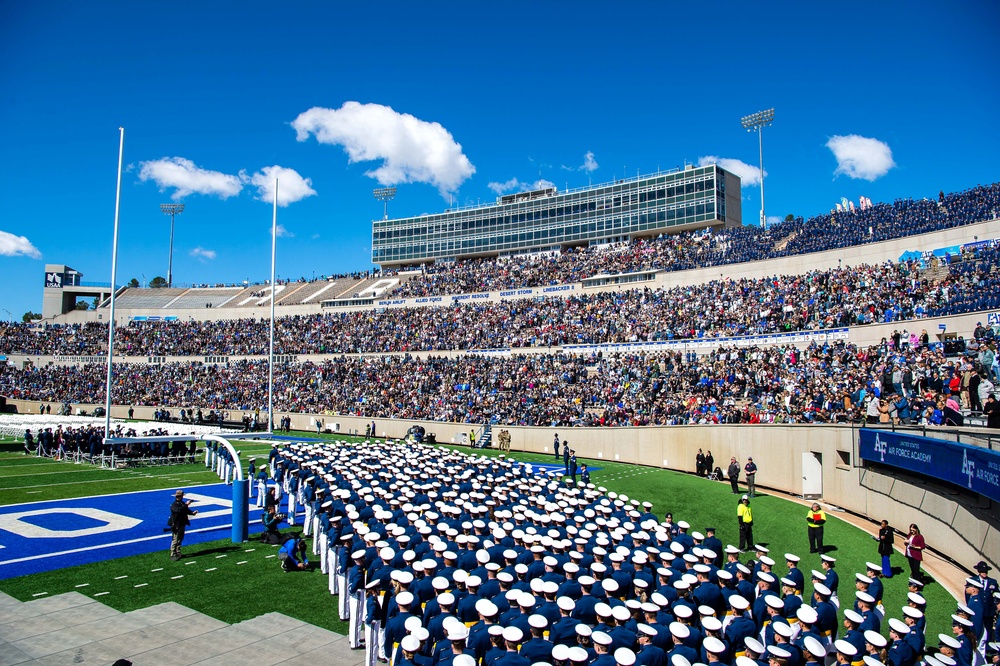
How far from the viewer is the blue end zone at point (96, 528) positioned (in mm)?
13594

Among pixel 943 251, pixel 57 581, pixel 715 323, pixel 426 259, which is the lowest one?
pixel 57 581

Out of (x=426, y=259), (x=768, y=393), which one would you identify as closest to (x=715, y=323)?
(x=768, y=393)

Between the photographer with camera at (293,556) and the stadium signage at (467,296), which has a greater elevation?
the stadium signage at (467,296)

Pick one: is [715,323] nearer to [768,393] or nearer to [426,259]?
[768,393]

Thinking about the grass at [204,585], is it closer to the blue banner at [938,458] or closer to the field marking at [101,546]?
the field marking at [101,546]

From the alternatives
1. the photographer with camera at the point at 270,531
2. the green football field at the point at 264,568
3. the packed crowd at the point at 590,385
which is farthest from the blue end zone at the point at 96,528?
the packed crowd at the point at 590,385

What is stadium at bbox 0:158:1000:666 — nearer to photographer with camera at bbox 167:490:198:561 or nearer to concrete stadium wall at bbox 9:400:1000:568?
concrete stadium wall at bbox 9:400:1000:568

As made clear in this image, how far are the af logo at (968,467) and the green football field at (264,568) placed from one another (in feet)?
7.19

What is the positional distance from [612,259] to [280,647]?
42125mm

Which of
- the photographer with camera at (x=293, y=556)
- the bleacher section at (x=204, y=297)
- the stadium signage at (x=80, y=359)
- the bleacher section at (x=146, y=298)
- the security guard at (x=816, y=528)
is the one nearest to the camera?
the photographer with camera at (x=293, y=556)

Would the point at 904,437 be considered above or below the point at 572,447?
above

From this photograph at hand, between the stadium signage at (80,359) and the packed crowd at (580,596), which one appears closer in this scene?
the packed crowd at (580,596)

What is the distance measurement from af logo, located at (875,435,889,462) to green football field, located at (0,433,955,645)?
6.46 feet

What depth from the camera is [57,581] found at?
1195 cm
